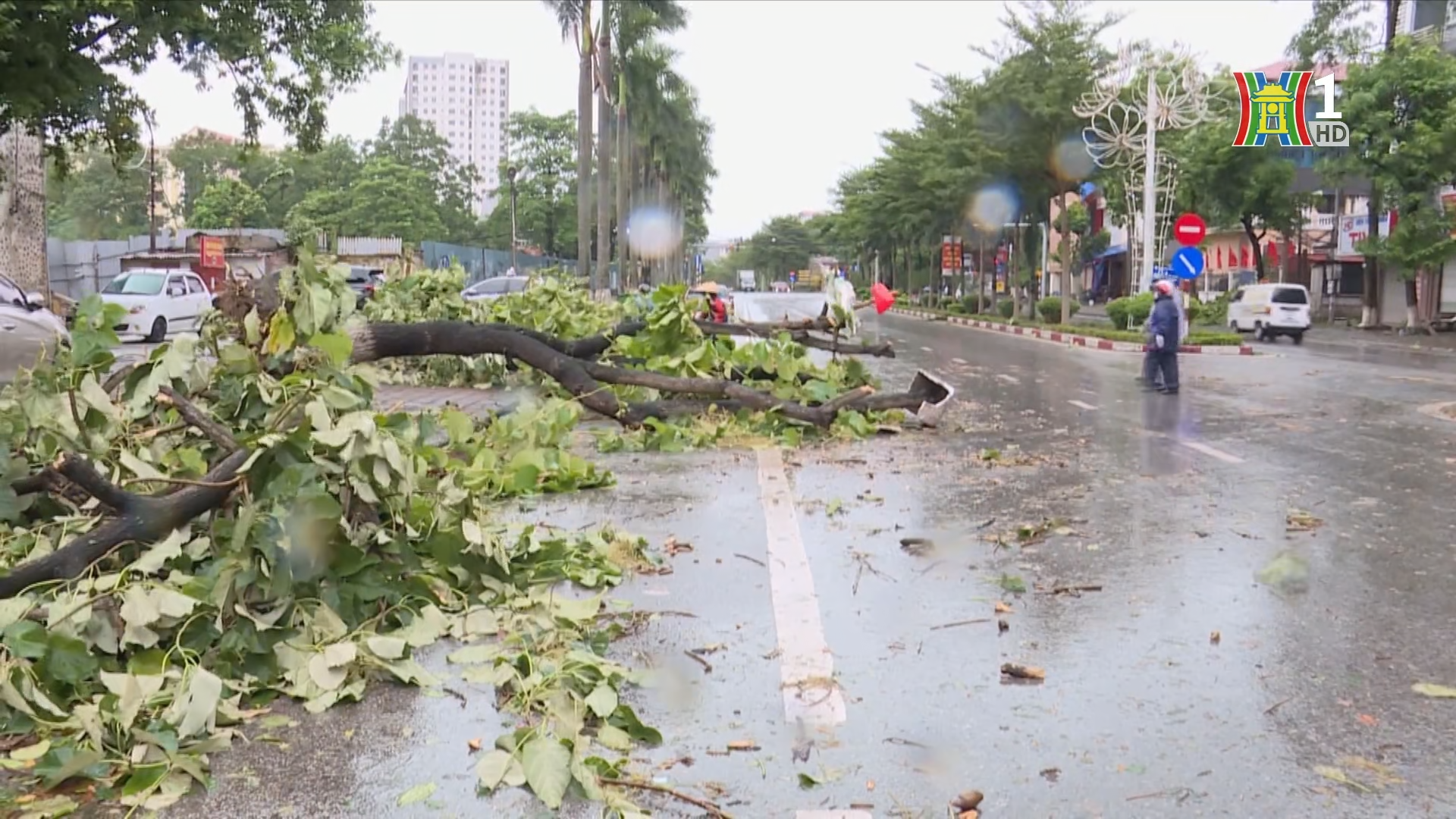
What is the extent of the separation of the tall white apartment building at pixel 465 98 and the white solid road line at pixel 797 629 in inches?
4732

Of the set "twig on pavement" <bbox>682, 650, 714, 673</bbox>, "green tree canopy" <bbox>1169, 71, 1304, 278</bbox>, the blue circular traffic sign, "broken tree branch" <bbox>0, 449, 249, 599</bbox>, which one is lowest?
"twig on pavement" <bbox>682, 650, 714, 673</bbox>

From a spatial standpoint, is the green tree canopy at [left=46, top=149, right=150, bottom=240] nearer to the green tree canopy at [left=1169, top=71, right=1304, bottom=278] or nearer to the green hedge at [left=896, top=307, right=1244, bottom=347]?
the green tree canopy at [left=1169, top=71, right=1304, bottom=278]

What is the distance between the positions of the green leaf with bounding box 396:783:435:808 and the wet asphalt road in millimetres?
34

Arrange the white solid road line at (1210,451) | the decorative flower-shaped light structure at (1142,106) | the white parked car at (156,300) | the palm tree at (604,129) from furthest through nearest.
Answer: the palm tree at (604,129) → the decorative flower-shaped light structure at (1142,106) → the white parked car at (156,300) → the white solid road line at (1210,451)

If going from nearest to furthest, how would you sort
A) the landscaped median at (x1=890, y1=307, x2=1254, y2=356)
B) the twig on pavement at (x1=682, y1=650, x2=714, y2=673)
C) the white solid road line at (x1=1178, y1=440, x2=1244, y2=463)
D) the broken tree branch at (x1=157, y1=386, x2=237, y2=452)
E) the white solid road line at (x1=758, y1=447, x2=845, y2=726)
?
the white solid road line at (x1=758, y1=447, x2=845, y2=726) < the twig on pavement at (x1=682, y1=650, x2=714, y2=673) < the broken tree branch at (x1=157, y1=386, x2=237, y2=452) < the white solid road line at (x1=1178, y1=440, x2=1244, y2=463) < the landscaped median at (x1=890, y1=307, x2=1254, y2=356)

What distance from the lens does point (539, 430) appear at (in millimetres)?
8695

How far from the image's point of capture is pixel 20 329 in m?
11.6

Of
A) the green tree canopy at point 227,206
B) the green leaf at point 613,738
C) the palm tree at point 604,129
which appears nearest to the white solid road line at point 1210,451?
the green leaf at point 613,738

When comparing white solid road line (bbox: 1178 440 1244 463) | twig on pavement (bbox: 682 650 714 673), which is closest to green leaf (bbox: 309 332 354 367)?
twig on pavement (bbox: 682 650 714 673)

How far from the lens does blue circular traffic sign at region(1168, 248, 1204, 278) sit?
26438 millimetres

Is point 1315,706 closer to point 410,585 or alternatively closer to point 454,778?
point 454,778

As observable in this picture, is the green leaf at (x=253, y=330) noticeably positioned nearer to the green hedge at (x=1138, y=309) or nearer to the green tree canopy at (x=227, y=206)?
the green hedge at (x=1138, y=309)

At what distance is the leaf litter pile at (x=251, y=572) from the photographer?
3777 mm

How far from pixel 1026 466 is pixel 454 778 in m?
6.65
